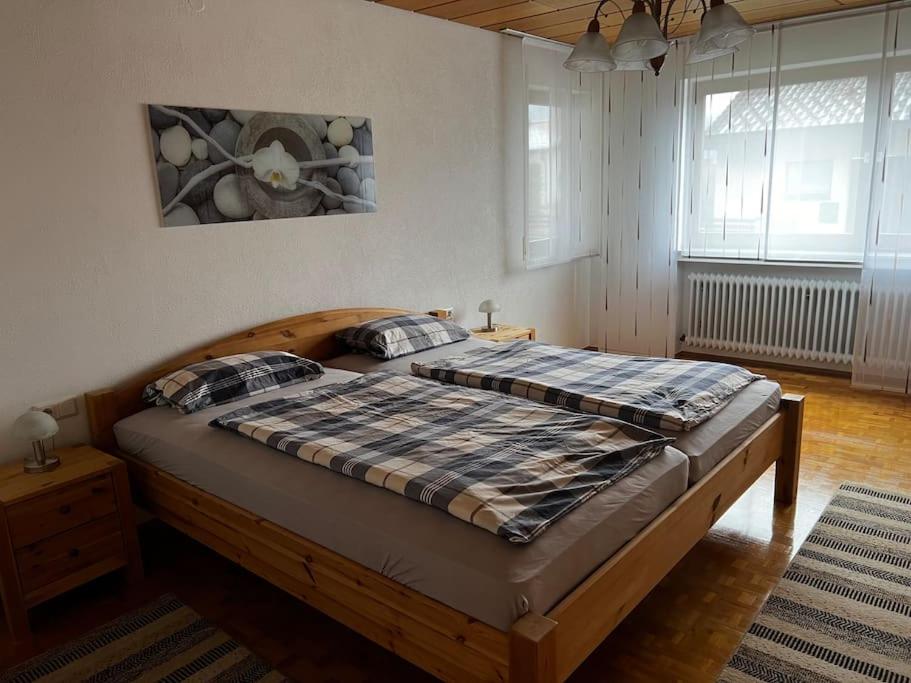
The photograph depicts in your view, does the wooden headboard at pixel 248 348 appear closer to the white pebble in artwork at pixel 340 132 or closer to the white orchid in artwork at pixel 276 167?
the white orchid in artwork at pixel 276 167

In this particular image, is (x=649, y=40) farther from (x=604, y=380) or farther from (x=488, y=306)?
(x=488, y=306)

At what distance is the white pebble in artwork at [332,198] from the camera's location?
3.46 metres

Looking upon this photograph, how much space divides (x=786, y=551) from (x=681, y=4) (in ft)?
9.27

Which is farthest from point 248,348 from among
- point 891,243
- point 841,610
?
point 891,243

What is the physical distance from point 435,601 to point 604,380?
1.43 metres

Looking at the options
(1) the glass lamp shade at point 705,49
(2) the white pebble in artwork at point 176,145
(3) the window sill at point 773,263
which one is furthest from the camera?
(3) the window sill at point 773,263

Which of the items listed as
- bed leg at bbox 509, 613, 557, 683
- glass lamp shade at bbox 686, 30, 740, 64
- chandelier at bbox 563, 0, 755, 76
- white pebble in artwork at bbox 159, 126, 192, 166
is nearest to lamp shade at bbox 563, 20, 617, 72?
chandelier at bbox 563, 0, 755, 76

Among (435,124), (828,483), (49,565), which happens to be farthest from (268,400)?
(828,483)

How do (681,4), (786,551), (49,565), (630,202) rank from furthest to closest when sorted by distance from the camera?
(630,202) → (681,4) → (786,551) → (49,565)

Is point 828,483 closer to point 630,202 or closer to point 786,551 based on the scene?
point 786,551

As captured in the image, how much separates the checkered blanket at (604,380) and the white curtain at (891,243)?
1885mm

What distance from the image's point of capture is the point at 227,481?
2.24 metres

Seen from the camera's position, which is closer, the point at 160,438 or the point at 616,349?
the point at 160,438

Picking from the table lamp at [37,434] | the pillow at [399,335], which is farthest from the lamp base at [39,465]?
the pillow at [399,335]
